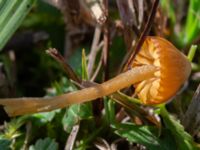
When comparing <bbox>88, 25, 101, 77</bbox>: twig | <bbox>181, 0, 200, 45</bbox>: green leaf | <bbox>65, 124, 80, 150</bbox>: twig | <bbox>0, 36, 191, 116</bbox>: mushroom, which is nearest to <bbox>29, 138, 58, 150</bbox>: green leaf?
<bbox>65, 124, 80, 150</bbox>: twig

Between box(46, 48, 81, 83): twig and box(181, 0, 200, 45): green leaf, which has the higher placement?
box(46, 48, 81, 83): twig

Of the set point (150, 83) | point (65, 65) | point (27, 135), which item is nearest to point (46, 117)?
point (27, 135)

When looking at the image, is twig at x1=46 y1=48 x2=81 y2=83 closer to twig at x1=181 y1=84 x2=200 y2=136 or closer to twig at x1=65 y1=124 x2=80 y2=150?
twig at x1=65 y1=124 x2=80 y2=150

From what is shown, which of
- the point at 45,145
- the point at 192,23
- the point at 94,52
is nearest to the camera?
the point at 45,145

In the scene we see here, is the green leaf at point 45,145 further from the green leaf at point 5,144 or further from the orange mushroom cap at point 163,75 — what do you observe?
the orange mushroom cap at point 163,75

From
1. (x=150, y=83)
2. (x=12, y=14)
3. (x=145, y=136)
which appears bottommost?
(x=145, y=136)

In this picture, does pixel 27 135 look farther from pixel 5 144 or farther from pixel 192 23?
pixel 192 23
